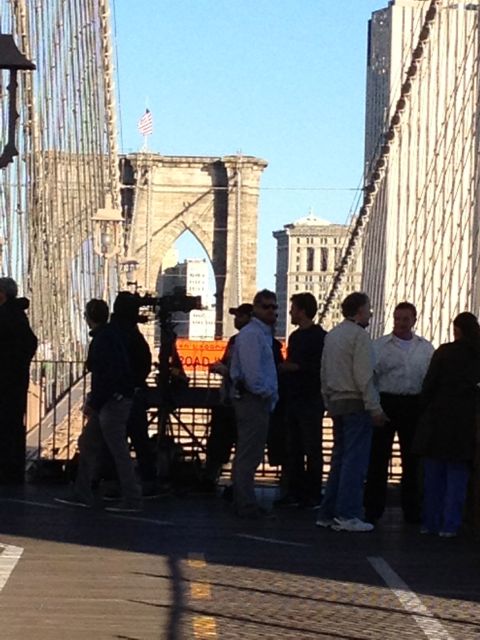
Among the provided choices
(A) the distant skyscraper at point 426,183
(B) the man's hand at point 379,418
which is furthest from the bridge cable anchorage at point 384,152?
(B) the man's hand at point 379,418

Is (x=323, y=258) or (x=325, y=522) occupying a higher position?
(x=325, y=522)

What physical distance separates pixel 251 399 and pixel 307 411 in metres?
0.75

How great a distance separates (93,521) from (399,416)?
71.5 inches

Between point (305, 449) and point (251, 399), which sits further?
point (305, 449)

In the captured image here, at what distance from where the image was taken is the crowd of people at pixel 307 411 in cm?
1027

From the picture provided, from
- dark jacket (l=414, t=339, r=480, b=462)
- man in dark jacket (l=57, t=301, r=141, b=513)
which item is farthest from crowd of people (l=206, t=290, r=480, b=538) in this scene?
man in dark jacket (l=57, t=301, r=141, b=513)

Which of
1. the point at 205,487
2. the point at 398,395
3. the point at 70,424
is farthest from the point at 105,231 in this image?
the point at 398,395

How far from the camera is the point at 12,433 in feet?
41.1

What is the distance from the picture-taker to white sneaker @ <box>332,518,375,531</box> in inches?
405

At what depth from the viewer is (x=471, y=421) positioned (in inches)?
404

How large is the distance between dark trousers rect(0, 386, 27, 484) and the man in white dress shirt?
8.64 feet

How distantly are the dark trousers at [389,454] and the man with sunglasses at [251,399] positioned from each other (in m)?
0.61

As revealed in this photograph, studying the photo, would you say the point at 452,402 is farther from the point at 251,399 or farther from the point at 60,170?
the point at 60,170

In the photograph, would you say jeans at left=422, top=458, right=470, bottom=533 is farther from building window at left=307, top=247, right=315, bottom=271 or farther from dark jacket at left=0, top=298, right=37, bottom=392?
building window at left=307, top=247, right=315, bottom=271
